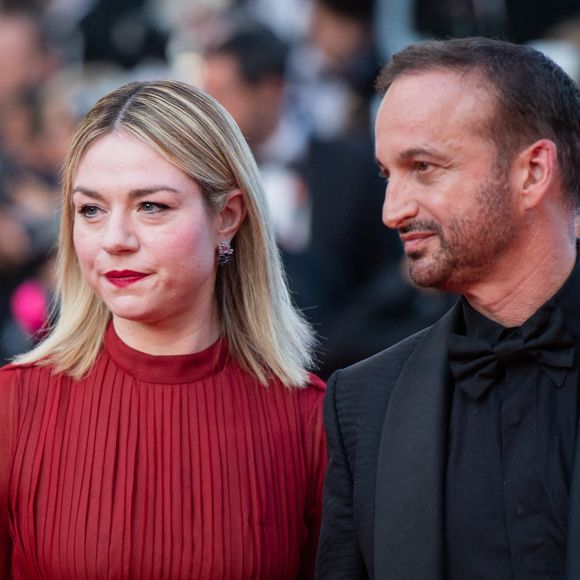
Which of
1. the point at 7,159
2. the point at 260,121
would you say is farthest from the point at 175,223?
the point at 7,159

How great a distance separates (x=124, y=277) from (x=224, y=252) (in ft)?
1.22

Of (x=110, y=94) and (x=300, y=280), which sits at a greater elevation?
(x=110, y=94)

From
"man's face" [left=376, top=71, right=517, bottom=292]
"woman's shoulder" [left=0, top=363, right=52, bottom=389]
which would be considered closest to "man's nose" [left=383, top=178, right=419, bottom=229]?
"man's face" [left=376, top=71, right=517, bottom=292]

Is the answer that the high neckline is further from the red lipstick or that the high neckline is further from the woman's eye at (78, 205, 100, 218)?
the woman's eye at (78, 205, 100, 218)

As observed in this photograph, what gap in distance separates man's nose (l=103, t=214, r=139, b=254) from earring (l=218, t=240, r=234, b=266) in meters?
0.35

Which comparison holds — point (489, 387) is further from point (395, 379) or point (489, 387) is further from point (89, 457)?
point (89, 457)

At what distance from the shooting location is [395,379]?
3.38 m

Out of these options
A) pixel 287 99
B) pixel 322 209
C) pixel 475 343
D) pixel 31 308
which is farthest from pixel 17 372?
pixel 287 99

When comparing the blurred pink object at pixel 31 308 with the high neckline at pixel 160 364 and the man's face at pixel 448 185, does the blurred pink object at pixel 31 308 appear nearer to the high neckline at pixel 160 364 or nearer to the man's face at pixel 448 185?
the high neckline at pixel 160 364

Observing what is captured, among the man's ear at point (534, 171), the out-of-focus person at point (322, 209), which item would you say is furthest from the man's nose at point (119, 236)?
the out-of-focus person at point (322, 209)

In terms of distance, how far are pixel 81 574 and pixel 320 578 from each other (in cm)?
62

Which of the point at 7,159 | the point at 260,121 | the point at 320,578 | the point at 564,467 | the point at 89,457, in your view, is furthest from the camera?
the point at 7,159

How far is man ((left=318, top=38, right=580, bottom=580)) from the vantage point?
3.06m

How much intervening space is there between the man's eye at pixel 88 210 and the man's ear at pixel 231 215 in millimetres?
355
